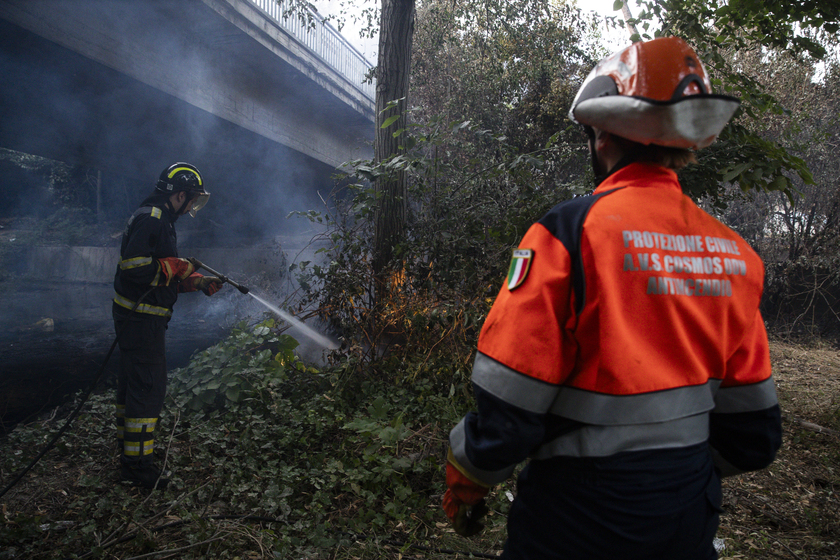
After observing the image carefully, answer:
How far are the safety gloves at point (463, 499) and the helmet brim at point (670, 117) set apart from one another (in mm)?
939

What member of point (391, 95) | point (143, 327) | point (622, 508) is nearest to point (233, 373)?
point (143, 327)

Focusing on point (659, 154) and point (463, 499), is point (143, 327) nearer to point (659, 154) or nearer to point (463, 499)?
point (463, 499)

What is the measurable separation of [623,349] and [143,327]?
3.59 m

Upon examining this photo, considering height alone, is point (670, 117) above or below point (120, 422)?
above

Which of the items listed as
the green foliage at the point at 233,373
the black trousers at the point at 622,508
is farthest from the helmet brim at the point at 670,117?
the green foliage at the point at 233,373

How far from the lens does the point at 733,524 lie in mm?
3133

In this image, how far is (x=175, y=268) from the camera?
380cm

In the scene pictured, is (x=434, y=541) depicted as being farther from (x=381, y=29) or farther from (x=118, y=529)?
(x=381, y=29)

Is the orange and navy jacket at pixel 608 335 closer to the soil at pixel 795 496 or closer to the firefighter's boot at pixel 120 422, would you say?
the soil at pixel 795 496

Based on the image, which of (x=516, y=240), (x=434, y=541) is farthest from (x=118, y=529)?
(x=516, y=240)

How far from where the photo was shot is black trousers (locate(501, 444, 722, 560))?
110 cm

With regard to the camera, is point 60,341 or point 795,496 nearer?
point 795,496

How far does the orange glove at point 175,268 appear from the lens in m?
3.73

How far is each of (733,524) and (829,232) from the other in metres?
9.56
